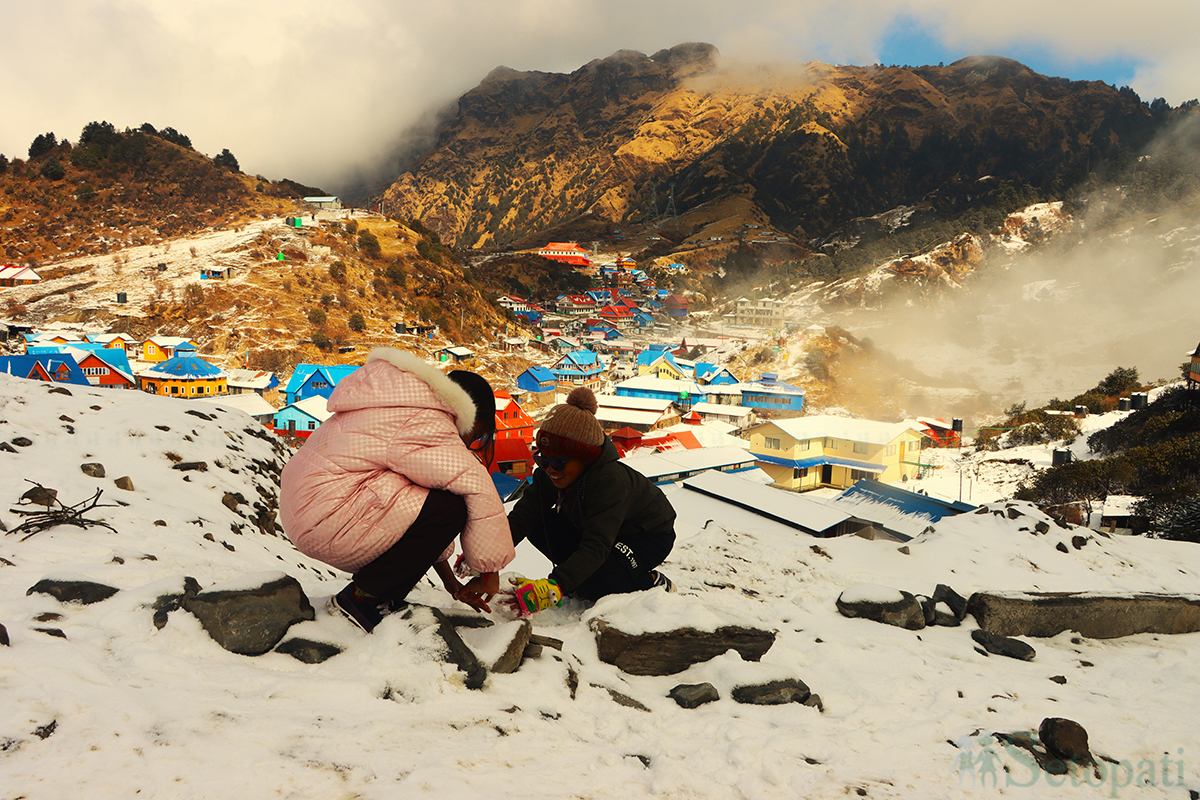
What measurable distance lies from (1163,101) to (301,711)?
229 m

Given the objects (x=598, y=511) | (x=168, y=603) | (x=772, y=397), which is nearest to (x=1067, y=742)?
(x=598, y=511)

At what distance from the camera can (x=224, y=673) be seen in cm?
261

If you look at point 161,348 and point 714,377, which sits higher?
point 714,377

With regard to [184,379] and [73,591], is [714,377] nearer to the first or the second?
[184,379]

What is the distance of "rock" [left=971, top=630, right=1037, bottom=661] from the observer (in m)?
4.88

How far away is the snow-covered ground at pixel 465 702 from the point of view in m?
2.04

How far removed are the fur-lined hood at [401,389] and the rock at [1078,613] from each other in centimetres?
531

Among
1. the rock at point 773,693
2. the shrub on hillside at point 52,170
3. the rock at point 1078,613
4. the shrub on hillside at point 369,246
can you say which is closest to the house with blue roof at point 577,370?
the shrub on hillside at point 369,246

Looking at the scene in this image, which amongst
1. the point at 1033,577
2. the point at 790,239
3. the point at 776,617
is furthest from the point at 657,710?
the point at 790,239

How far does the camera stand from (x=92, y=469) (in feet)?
17.4

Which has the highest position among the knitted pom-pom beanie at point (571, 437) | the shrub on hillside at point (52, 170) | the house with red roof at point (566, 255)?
the house with red roof at point (566, 255)

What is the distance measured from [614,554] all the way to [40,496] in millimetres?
4305

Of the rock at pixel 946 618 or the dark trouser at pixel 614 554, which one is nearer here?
the dark trouser at pixel 614 554

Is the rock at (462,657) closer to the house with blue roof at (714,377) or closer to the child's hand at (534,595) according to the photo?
the child's hand at (534,595)
